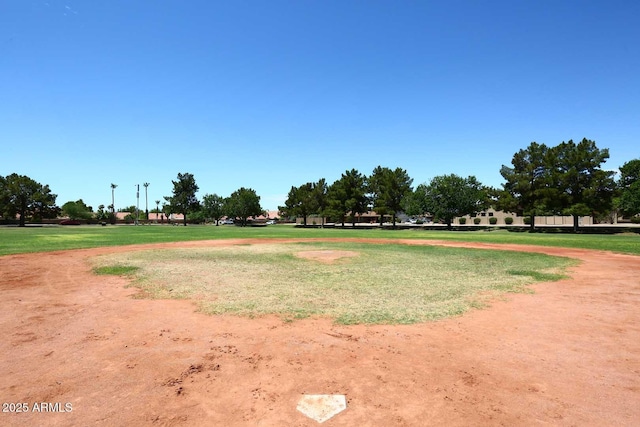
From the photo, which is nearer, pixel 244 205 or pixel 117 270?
pixel 117 270

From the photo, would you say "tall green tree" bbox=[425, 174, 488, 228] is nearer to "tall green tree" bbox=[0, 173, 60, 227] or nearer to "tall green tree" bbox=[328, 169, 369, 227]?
"tall green tree" bbox=[328, 169, 369, 227]

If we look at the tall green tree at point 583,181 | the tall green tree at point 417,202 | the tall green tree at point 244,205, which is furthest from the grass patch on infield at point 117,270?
the tall green tree at point 244,205

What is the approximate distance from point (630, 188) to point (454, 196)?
24.9 m

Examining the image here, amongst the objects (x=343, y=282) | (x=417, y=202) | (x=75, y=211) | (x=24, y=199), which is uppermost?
(x=24, y=199)

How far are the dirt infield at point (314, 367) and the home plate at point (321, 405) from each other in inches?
4.1

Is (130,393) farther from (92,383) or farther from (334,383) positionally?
(334,383)

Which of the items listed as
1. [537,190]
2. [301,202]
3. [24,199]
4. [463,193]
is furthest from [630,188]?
[24,199]

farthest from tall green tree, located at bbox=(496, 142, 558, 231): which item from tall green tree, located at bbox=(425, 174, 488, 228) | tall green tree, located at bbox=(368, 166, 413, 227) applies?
tall green tree, located at bbox=(368, 166, 413, 227)

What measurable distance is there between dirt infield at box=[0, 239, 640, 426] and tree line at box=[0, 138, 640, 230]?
160 feet

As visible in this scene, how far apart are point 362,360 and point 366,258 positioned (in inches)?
570

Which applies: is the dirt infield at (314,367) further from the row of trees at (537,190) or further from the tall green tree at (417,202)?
the tall green tree at (417,202)

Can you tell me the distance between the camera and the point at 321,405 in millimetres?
4488

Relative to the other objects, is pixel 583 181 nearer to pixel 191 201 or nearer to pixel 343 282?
pixel 343 282

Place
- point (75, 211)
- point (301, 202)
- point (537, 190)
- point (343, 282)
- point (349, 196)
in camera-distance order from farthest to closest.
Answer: point (75, 211), point (301, 202), point (349, 196), point (537, 190), point (343, 282)
